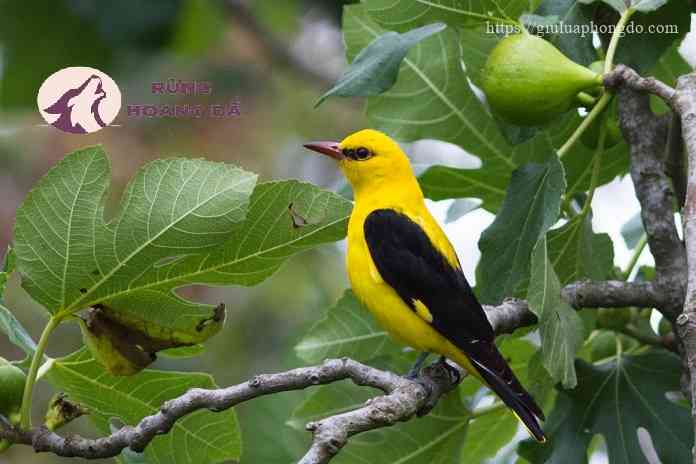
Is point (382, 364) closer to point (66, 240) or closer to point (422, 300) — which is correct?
point (422, 300)

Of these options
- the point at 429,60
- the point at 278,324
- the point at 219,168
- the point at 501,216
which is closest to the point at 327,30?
the point at 278,324

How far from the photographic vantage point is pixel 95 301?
2484 millimetres

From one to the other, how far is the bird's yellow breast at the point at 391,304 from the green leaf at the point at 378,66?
71 cm

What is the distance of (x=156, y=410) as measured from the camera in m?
2.69

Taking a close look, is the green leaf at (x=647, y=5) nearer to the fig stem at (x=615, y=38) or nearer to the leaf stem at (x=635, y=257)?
the fig stem at (x=615, y=38)

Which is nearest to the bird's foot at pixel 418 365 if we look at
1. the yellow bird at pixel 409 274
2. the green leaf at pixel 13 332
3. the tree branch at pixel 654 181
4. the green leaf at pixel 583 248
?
the yellow bird at pixel 409 274

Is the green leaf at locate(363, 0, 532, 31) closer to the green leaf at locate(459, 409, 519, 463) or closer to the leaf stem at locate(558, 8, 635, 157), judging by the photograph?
Result: the leaf stem at locate(558, 8, 635, 157)

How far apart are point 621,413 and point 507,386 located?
39cm

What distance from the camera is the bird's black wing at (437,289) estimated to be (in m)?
2.90

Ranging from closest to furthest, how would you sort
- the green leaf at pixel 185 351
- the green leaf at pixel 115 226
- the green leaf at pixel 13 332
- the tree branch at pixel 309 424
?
1. the tree branch at pixel 309 424
2. the green leaf at pixel 115 226
3. the green leaf at pixel 13 332
4. the green leaf at pixel 185 351

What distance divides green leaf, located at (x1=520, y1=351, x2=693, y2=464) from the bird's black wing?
23 cm

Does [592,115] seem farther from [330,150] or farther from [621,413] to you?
[330,150]

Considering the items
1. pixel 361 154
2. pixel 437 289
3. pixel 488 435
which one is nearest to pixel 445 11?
pixel 437 289


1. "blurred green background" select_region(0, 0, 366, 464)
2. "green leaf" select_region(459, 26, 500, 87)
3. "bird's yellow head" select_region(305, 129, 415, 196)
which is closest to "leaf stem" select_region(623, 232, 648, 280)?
"green leaf" select_region(459, 26, 500, 87)
